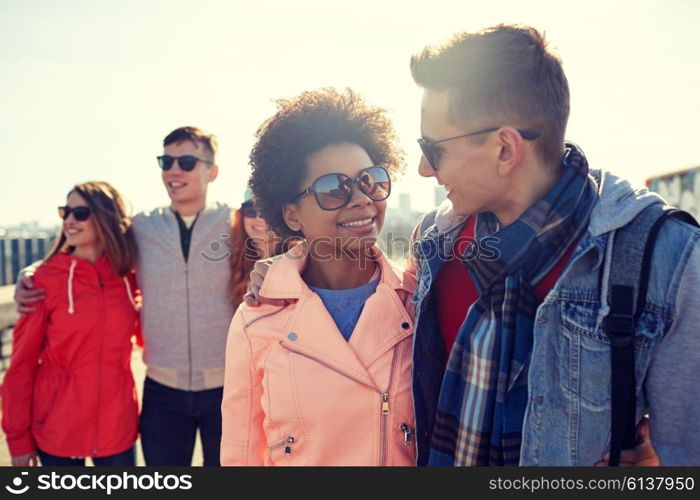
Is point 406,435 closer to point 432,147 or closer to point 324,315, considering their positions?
point 324,315

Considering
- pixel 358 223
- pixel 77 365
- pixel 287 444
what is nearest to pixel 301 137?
pixel 358 223

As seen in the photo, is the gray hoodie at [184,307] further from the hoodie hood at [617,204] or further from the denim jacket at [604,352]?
the hoodie hood at [617,204]

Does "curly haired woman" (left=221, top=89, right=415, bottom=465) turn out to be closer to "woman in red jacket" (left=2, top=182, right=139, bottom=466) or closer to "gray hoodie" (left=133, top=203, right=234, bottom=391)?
"gray hoodie" (left=133, top=203, right=234, bottom=391)

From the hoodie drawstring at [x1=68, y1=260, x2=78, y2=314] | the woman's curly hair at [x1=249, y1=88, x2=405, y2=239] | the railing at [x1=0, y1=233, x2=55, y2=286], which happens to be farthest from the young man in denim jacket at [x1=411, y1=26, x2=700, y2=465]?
the railing at [x1=0, y1=233, x2=55, y2=286]

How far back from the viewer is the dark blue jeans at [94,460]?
2988 millimetres

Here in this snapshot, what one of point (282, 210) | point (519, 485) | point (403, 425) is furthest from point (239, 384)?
point (519, 485)

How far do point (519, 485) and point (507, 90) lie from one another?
1.29 m

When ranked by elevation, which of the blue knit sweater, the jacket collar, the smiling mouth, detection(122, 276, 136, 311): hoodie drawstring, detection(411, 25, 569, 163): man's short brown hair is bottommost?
detection(122, 276, 136, 311): hoodie drawstring

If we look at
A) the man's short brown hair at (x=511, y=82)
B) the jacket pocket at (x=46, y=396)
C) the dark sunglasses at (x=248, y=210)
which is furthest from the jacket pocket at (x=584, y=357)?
the jacket pocket at (x=46, y=396)

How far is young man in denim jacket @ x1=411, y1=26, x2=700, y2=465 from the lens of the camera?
146 cm

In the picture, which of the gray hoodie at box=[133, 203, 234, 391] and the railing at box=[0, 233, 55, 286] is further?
the railing at box=[0, 233, 55, 286]

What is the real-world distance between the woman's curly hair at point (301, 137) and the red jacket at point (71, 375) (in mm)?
1407

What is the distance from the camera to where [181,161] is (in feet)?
10.8

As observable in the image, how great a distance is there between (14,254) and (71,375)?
448 inches
